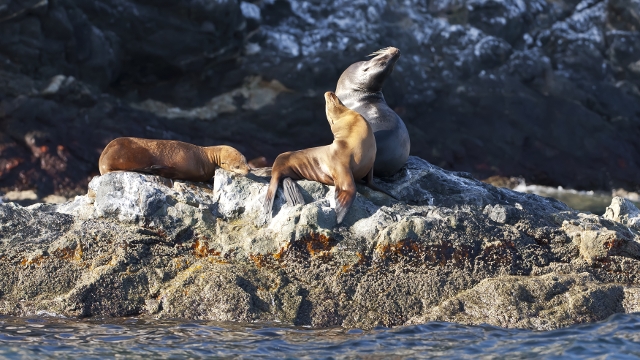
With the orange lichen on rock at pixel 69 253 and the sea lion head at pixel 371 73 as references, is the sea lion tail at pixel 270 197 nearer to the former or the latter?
the orange lichen on rock at pixel 69 253

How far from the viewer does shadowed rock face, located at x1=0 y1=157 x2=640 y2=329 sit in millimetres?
6195

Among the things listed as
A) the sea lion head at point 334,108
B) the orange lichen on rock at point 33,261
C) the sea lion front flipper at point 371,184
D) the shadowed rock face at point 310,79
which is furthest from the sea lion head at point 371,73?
the shadowed rock face at point 310,79

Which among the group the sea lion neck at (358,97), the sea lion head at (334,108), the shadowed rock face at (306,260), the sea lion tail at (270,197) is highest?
the sea lion neck at (358,97)

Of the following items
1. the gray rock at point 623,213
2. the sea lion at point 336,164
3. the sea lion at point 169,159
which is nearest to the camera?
the sea lion at point 336,164

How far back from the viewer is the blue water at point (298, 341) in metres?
5.44

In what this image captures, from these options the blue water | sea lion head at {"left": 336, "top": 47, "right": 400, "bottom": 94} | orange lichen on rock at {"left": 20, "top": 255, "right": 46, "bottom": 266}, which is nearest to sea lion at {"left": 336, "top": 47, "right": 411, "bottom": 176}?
sea lion head at {"left": 336, "top": 47, "right": 400, "bottom": 94}

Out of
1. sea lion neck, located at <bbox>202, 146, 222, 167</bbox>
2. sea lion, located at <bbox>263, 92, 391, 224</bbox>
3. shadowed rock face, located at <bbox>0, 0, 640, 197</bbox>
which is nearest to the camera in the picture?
sea lion, located at <bbox>263, 92, 391, 224</bbox>

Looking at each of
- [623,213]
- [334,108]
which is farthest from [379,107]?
[623,213]

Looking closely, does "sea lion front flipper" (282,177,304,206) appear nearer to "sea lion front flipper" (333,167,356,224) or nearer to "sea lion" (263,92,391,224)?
"sea lion" (263,92,391,224)

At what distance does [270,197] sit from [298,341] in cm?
149

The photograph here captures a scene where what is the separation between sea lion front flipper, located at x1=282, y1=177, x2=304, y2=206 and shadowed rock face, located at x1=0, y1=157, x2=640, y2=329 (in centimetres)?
8

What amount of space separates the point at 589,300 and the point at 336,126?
2.64 metres

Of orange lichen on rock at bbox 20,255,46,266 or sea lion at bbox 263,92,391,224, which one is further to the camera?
sea lion at bbox 263,92,391,224

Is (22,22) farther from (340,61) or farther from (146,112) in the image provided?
(340,61)
